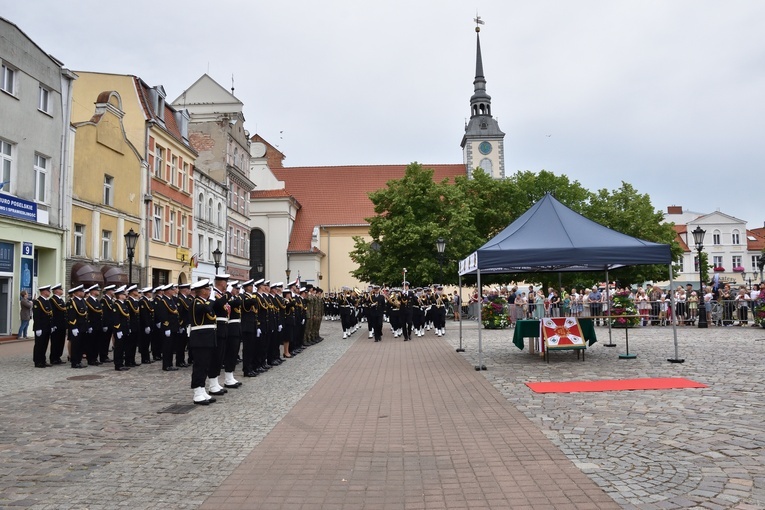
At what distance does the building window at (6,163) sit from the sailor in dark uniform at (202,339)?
15.4m

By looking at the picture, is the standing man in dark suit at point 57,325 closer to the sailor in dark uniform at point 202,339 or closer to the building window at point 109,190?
the sailor in dark uniform at point 202,339

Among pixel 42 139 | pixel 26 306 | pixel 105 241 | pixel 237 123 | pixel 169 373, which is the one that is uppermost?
pixel 237 123

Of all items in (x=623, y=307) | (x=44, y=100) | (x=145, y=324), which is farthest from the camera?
(x=623, y=307)

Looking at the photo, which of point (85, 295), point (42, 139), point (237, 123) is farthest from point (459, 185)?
point (85, 295)

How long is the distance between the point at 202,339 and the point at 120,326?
529cm

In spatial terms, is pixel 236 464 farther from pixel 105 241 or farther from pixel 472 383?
pixel 105 241

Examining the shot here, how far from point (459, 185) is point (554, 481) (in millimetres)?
43370

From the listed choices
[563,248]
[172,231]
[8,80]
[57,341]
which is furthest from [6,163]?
[563,248]

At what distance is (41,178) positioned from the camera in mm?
23281

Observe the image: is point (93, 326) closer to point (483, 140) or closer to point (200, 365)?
point (200, 365)

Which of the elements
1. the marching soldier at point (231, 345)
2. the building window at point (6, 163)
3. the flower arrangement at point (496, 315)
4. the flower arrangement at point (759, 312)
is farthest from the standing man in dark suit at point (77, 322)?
the flower arrangement at point (759, 312)

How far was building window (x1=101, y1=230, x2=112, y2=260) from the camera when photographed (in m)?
27.3

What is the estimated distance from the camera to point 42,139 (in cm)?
2317

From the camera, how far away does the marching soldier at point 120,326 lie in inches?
527
